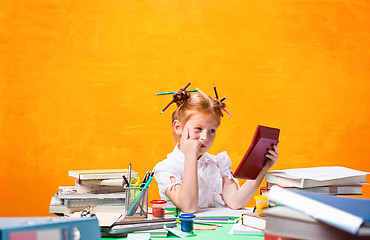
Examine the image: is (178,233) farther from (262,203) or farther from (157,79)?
(157,79)

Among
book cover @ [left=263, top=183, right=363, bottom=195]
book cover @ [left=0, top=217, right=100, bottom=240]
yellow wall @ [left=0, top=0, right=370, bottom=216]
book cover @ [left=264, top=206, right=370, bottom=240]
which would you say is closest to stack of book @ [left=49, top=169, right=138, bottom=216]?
book cover @ [left=263, top=183, right=363, bottom=195]

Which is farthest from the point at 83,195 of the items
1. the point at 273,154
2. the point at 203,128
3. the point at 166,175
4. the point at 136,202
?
the point at 273,154

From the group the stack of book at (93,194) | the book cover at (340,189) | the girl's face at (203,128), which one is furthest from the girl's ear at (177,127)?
the book cover at (340,189)

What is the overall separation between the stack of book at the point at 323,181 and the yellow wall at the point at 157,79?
128 centimetres

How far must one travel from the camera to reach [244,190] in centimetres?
169

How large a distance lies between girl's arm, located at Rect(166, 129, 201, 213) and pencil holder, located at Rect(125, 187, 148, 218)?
23 cm

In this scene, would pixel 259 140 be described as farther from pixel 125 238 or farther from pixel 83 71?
pixel 83 71

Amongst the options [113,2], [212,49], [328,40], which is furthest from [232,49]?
[113,2]

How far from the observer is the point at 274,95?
8.80ft

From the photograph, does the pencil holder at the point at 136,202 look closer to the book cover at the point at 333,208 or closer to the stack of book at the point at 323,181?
the stack of book at the point at 323,181

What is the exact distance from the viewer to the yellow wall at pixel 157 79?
2.62 m

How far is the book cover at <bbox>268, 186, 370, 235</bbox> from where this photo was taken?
63cm

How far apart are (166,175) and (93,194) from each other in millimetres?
344

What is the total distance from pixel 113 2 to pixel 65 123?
0.81 m
